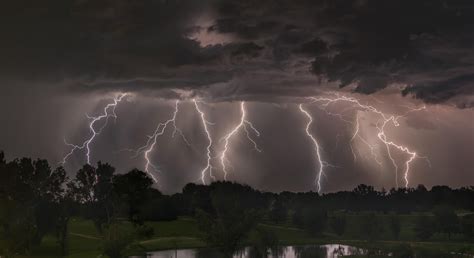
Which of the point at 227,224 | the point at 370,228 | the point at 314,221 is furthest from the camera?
the point at 314,221

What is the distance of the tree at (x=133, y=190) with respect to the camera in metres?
89.1

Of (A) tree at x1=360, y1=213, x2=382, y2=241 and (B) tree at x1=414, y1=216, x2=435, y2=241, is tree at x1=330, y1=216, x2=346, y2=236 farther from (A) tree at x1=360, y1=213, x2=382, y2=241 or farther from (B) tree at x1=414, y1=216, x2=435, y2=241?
(B) tree at x1=414, y1=216, x2=435, y2=241

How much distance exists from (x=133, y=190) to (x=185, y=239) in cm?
2126

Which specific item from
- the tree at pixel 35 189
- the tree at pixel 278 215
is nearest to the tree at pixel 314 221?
the tree at pixel 278 215

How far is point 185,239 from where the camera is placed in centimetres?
10594

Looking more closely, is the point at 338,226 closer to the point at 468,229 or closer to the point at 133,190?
the point at 468,229

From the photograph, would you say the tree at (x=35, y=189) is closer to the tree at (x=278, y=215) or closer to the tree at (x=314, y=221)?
the tree at (x=314, y=221)

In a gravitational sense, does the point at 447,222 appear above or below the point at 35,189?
below

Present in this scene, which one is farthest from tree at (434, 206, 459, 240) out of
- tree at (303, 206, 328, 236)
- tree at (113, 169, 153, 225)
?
tree at (113, 169, 153, 225)

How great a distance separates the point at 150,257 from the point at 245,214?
26.7m

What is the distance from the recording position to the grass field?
85.7 meters

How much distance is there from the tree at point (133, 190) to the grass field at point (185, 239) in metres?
6.16

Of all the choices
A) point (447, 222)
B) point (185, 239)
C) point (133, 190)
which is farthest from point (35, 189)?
point (447, 222)

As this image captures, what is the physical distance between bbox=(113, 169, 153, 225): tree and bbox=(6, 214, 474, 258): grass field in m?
6.16
